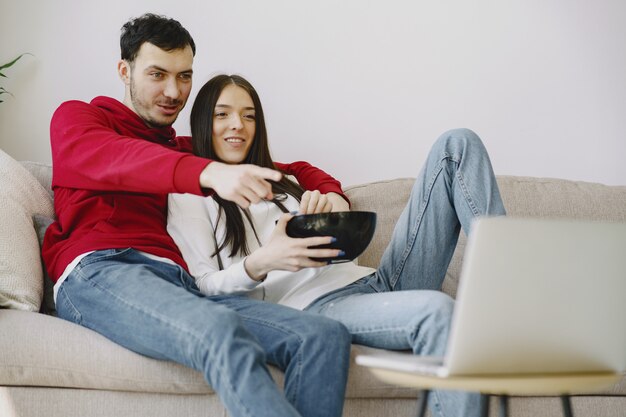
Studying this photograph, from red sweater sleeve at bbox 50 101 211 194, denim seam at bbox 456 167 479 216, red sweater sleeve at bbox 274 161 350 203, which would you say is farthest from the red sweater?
denim seam at bbox 456 167 479 216

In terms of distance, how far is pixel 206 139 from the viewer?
2008mm

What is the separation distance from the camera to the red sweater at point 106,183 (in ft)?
5.12

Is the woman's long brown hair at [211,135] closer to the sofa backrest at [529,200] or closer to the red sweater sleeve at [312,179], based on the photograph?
the red sweater sleeve at [312,179]

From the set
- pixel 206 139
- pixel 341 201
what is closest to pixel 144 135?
pixel 206 139

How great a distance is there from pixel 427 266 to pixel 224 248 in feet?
1.64

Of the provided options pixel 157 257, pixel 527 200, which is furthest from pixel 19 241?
pixel 527 200

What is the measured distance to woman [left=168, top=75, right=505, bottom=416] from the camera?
62.1 inches

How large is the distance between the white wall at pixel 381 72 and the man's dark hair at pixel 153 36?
1.66ft

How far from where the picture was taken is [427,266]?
1.83m

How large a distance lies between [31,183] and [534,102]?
1.77 metres

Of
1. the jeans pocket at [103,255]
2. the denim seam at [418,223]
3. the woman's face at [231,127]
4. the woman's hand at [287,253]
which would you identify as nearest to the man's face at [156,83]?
the woman's face at [231,127]

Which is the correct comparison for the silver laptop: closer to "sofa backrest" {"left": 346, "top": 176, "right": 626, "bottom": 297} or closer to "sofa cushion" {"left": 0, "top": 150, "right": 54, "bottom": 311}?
"sofa cushion" {"left": 0, "top": 150, "right": 54, "bottom": 311}

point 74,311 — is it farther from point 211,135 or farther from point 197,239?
point 211,135

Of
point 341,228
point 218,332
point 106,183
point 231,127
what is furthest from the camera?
point 231,127
